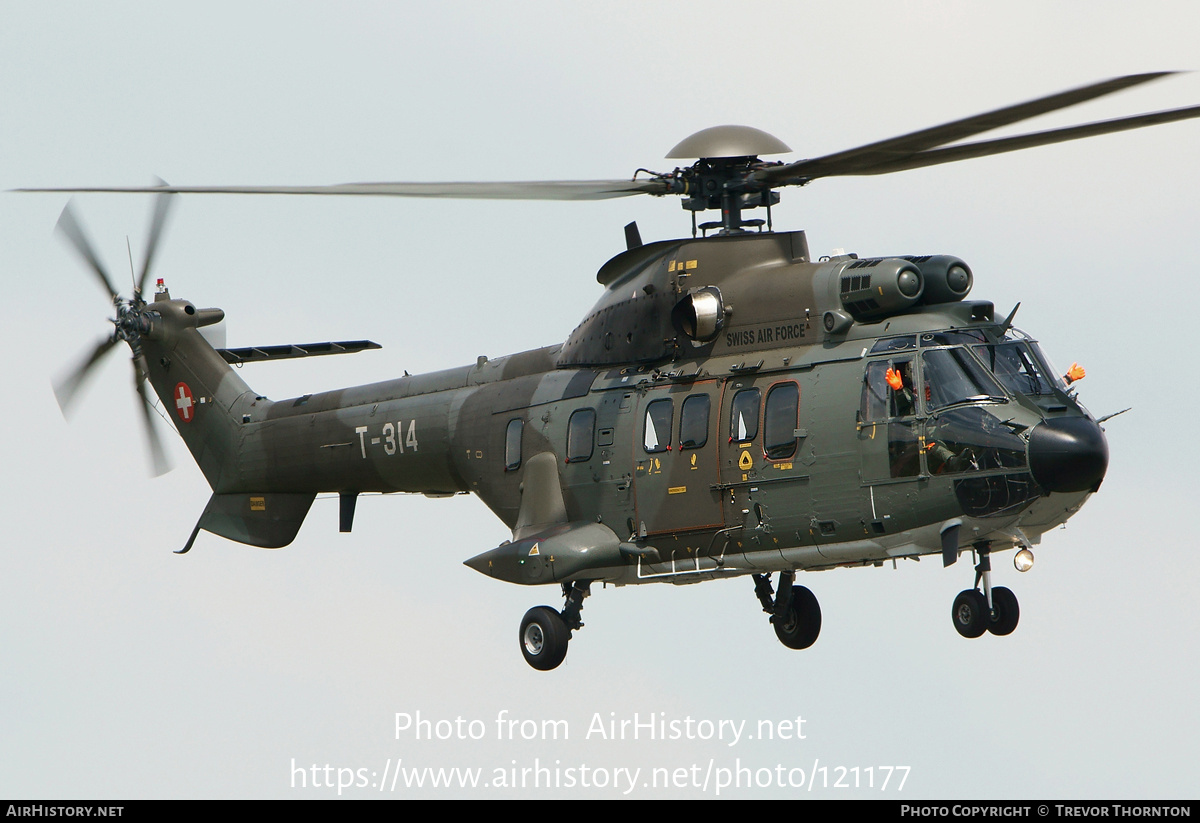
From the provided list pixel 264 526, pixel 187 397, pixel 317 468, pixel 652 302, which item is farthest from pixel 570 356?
pixel 187 397

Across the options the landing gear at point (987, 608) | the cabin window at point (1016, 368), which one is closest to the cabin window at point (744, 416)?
the cabin window at point (1016, 368)

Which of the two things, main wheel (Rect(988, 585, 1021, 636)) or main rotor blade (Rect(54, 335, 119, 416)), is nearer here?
main wheel (Rect(988, 585, 1021, 636))

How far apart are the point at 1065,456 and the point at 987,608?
6.18 ft

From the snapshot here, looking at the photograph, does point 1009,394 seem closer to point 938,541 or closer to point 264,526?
point 938,541

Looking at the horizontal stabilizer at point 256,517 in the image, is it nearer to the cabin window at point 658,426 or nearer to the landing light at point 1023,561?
the cabin window at point 658,426

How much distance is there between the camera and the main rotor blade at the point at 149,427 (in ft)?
70.7

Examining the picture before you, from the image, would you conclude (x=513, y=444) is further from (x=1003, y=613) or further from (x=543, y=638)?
(x=1003, y=613)

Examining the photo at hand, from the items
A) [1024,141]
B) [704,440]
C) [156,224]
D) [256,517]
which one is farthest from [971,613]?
[156,224]

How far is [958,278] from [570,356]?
4618mm

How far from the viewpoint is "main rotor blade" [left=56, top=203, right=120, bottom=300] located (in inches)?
835

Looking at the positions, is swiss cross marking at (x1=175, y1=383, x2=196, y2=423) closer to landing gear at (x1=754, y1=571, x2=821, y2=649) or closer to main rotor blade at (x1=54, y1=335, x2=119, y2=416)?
main rotor blade at (x1=54, y1=335, x2=119, y2=416)

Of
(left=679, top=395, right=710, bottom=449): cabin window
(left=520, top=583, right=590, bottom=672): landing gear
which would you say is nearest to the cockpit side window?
(left=679, top=395, right=710, bottom=449): cabin window

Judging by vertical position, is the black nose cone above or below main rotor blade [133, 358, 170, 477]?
below

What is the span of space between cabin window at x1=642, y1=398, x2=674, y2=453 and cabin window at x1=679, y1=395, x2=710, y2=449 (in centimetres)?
18
